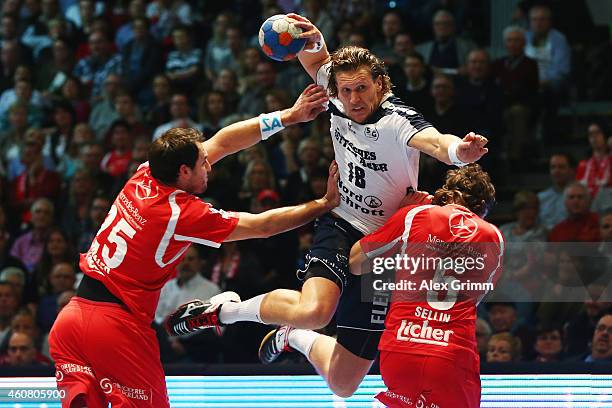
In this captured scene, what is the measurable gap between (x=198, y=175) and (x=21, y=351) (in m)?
4.15

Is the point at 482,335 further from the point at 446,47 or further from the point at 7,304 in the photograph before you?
the point at 7,304

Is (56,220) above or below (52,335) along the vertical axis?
below

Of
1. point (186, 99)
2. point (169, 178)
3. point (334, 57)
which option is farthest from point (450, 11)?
point (169, 178)

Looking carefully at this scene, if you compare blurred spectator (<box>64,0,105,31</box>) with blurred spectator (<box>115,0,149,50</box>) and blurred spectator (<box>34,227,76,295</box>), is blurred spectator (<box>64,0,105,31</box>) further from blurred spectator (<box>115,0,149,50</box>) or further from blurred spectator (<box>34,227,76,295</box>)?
blurred spectator (<box>34,227,76,295</box>)

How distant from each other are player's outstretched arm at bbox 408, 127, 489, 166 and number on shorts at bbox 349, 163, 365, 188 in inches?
18.6

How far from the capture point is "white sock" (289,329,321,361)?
7660mm

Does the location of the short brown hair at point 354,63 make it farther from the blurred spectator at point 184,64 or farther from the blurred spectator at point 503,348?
the blurred spectator at point 184,64

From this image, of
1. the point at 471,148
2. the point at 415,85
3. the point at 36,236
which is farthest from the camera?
the point at 36,236

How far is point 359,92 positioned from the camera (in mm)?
7168

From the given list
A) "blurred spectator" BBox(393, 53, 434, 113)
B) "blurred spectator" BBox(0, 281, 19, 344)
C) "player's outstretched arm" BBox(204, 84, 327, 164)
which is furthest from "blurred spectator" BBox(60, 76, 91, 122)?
"player's outstretched arm" BBox(204, 84, 327, 164)

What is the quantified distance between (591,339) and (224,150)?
153 inches

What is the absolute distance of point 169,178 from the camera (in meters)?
6.76

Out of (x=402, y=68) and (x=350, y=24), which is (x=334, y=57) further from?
(x=350, y=24)

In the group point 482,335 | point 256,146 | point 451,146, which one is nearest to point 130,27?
point 256,146
